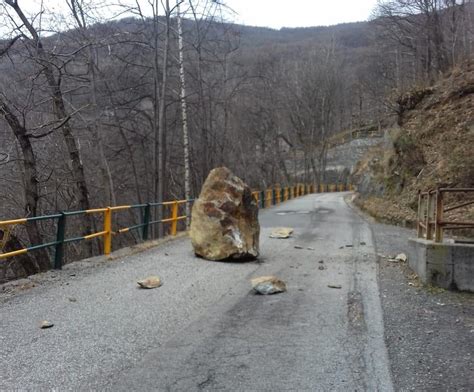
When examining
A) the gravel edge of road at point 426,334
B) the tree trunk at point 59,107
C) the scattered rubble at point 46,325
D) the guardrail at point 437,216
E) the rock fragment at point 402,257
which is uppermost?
the tree trunk at point 59,107

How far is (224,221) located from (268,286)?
3.39m

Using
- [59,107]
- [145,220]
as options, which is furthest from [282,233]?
[59,107]

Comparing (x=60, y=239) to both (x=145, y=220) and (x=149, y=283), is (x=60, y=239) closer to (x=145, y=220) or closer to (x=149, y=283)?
(x=149, y=283)

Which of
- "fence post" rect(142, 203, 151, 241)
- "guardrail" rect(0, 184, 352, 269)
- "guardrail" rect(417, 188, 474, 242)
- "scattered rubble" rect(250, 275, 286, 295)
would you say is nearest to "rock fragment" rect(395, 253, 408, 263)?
"guardrail" rect(417, 188, 474, 242)

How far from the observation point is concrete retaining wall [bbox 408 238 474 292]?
7895 millimetres

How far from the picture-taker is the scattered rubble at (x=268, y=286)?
25.8ft

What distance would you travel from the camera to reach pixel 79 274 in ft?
29.9

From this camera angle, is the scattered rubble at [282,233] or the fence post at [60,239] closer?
the fence post at [60,239]

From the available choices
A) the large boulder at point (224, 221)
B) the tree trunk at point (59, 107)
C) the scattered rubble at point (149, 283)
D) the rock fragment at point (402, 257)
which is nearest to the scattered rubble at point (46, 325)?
the scattered rubble at point (149, 283)

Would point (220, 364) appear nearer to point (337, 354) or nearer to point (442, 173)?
point (337, 354)

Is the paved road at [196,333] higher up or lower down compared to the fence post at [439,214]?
lower down

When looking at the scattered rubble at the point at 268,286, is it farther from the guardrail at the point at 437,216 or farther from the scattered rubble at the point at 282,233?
the scattered rubble at the point at 282,233

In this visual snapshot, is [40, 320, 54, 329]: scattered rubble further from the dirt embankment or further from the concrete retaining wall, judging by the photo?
the dirt embankment

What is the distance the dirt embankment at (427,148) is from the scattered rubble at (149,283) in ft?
33.3
